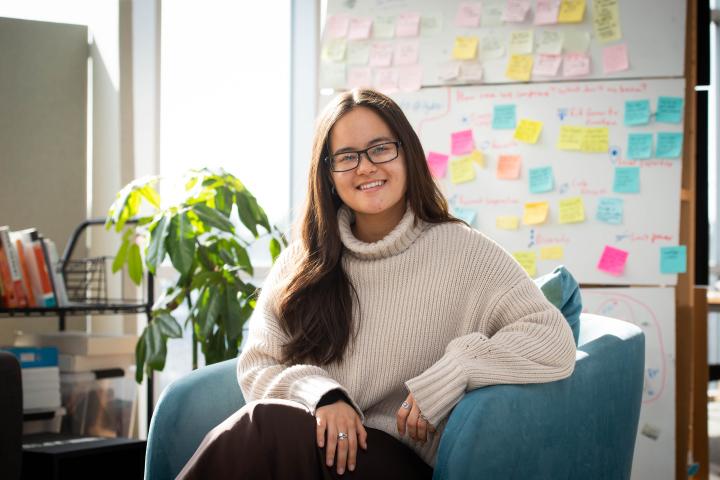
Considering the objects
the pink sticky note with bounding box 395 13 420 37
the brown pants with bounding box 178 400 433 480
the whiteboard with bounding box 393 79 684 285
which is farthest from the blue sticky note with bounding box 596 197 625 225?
the brown pants with bounding box 178 400 433 480

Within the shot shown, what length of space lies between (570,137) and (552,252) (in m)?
0.39

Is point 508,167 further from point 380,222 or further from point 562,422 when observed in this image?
point 562,422

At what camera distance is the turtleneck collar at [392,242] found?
1.62m

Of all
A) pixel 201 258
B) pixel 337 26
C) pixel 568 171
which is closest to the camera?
pixel 201 258

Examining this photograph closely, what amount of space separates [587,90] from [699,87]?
379 mm

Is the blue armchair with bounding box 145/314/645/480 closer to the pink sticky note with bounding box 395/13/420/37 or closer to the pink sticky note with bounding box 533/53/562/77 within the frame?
the pink sticky note with bounding box 533/53/562/77

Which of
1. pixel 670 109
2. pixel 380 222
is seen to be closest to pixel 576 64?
pixel 670 109

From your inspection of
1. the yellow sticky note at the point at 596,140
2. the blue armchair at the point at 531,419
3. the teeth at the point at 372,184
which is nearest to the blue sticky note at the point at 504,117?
the yellow sticky note at the point at 596,140

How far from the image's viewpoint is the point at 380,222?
1712mm

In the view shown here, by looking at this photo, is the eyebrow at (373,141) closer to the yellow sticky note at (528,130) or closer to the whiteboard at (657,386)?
the yellow sticky note at (528,130)

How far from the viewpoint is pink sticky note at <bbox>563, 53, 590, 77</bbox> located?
8.89 feet

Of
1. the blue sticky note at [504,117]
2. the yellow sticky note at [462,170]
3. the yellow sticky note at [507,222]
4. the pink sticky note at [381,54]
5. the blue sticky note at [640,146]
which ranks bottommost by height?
the yellow sticky note at [507,222]

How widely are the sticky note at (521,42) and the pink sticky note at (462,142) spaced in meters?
0.32

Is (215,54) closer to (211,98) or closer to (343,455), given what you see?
(211,98)
